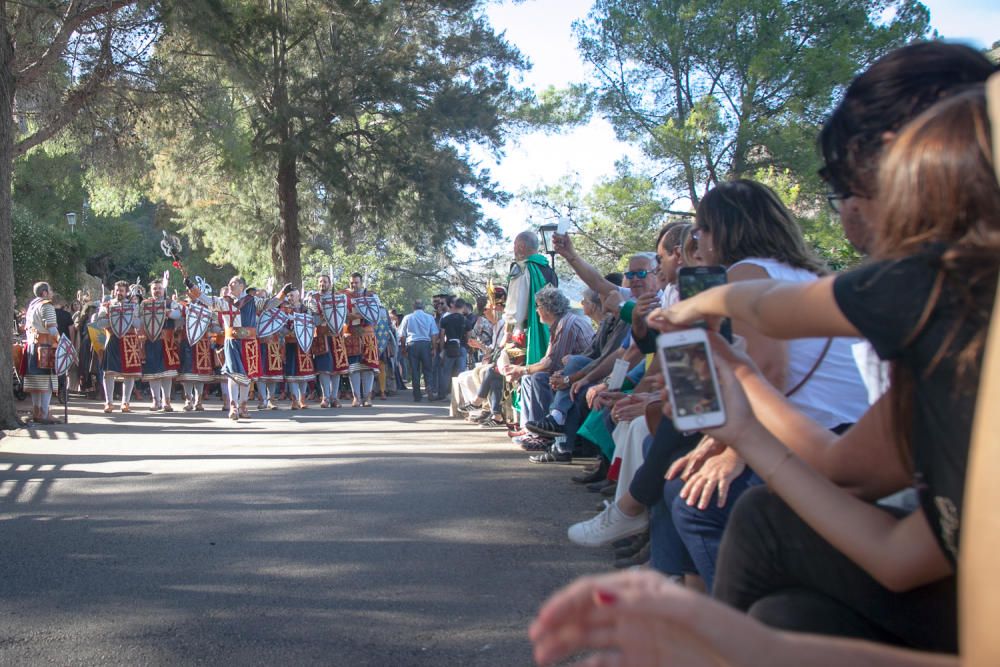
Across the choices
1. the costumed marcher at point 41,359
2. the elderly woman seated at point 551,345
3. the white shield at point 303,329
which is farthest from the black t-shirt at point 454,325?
the elderly woman seated at point 551,345

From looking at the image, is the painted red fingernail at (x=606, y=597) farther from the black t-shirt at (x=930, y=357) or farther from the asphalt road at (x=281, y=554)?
the asphalt road at (x=281, y=554)

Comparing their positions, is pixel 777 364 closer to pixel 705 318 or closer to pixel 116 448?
pixel 705 318

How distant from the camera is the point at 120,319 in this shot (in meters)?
17.4

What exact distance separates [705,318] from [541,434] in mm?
7736

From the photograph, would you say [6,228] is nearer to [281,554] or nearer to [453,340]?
[453,340]

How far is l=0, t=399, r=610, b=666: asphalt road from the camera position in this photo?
13.9 ft

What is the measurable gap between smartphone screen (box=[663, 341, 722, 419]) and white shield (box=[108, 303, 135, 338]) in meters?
16.8

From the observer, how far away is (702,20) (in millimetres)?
34750

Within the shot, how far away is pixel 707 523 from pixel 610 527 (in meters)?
1.38

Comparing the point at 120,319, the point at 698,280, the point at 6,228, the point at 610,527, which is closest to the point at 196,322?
the point at 120,319

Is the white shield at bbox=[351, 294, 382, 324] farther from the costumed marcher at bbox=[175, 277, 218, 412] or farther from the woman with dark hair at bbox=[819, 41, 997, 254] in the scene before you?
the woman with dark hair at bbox=[819, 41, 997, 254]

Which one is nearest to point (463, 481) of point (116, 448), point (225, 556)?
point (225, 556)

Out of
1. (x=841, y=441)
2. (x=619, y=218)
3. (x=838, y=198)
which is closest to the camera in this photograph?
(x=841, y=441)

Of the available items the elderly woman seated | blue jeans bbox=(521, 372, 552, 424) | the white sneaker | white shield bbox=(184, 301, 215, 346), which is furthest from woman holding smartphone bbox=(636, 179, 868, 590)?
white shield bbox=(184, 301, 215, 346)
